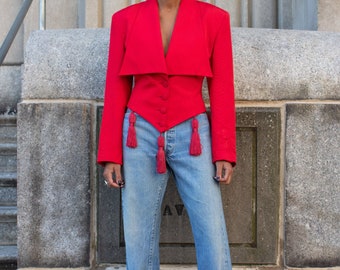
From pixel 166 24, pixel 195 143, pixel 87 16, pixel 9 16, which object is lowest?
pixel 195 143

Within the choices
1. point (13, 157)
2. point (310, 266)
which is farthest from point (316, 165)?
point (13, 157)

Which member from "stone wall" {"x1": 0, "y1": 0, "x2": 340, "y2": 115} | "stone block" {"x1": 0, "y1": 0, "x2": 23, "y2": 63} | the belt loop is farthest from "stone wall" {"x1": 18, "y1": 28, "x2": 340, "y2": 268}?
"stone block" {"x1": 0, "y1": 0, "x2": 23, "y2": 63}

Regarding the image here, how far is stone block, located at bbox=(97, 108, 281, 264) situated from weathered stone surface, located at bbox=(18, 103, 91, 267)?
0.12 m

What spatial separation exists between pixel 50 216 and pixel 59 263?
0.88 ft

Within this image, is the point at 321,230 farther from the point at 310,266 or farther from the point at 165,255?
the point at 165,255

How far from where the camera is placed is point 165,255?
8.95 feet

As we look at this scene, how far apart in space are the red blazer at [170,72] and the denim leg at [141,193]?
58 millimetres

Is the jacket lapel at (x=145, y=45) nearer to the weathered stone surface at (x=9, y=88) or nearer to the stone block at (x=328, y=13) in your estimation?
the stone block at (x=328, y=13)

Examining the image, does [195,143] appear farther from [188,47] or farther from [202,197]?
[188,47]

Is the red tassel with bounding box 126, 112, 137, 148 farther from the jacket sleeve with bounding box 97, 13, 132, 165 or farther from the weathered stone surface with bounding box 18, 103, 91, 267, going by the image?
the weathered stone surface with bounding box 18, 103, 91, 267

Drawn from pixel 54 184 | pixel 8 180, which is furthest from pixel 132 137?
pixel 8 180

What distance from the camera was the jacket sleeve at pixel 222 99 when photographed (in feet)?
7.21

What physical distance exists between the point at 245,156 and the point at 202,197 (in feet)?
2.10

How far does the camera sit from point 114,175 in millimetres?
2242
